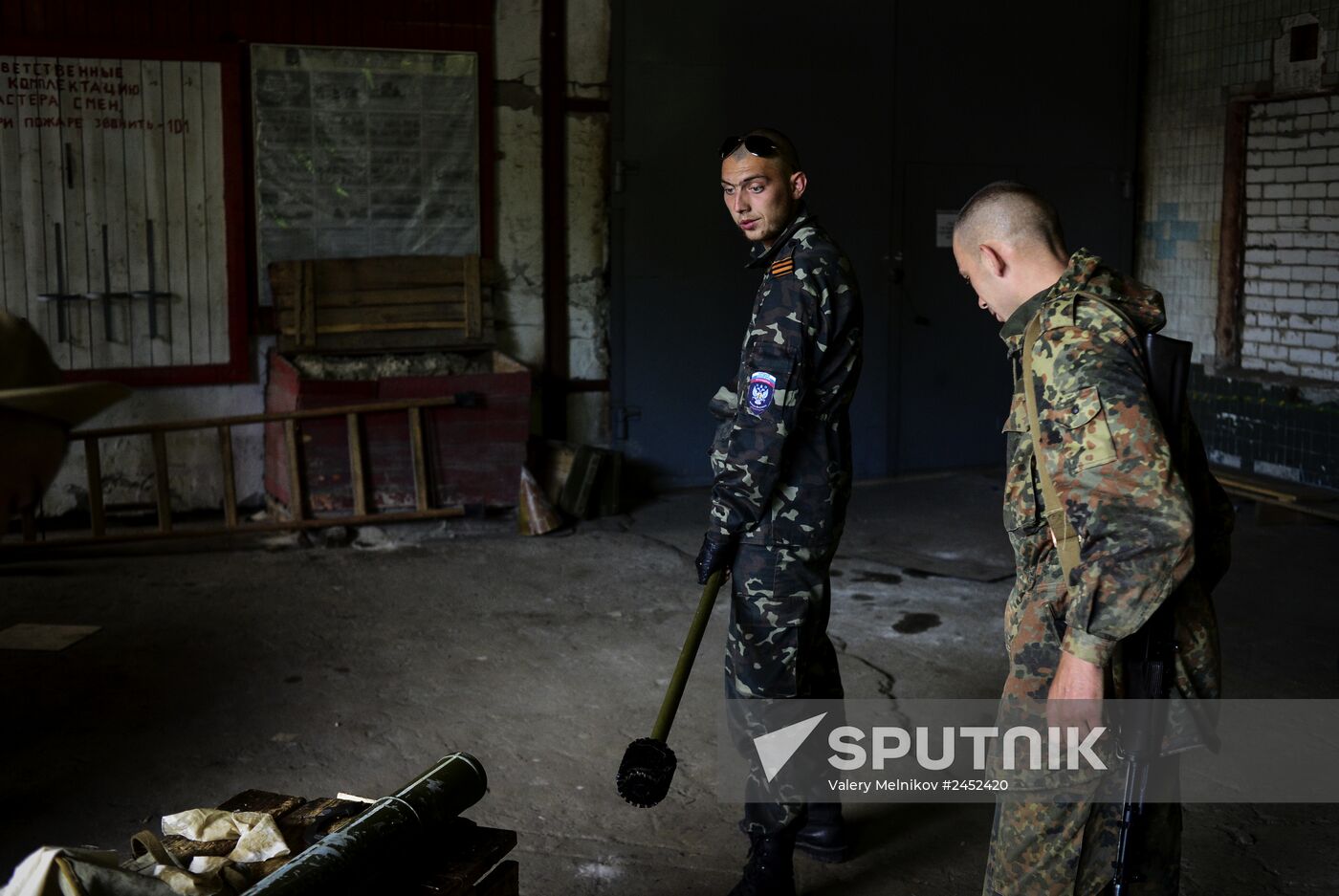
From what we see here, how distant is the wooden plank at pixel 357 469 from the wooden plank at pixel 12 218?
1.81 m

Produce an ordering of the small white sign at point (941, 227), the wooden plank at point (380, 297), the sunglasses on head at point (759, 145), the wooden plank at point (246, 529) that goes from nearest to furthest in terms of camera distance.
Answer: the sunglasses on head at point (759, 145) → the wooden plank at point (246, 529) → the wooden plank at point (380, 297) → the small white sign at point (941, 227)

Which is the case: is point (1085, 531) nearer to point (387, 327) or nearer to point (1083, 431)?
point (1083, 431)

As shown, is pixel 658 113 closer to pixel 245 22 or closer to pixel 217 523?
pixel 245 22

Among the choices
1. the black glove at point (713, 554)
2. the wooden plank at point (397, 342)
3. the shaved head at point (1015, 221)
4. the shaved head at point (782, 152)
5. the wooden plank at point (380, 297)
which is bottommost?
the black glove at point (713, 554)

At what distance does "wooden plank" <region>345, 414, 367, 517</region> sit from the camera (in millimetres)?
6840

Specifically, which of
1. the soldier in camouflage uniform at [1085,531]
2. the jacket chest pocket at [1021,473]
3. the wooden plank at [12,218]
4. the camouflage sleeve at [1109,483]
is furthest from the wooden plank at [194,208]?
the camouflage sleeve at [1109,483]

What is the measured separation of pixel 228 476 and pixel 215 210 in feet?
4.83

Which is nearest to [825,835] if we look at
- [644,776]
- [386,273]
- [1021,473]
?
[644,776]

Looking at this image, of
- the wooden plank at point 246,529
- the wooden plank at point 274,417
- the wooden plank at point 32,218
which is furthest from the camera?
the wooden plank at point 32,218

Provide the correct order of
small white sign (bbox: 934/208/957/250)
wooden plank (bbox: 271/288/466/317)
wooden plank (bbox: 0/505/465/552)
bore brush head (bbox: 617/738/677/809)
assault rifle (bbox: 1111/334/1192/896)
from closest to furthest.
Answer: assault rifle (bbox: 1111/334/1192/896) < bore brush head (bbox: 617/738/677/809) < wooden plank (bbox: 0/505/465/552) < wooden plank (bbox: 271/288/466/317) < small white sign (bbox: 934/208/957/250)

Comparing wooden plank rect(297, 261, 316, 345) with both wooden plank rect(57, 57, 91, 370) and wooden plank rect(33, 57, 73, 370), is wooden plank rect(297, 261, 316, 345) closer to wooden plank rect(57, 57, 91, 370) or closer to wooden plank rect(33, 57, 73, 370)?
wooden plank rect(57, 57, 91, 370)

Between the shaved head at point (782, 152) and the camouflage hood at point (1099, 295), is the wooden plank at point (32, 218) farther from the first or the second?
the camouflage hood at point (1099, 295)

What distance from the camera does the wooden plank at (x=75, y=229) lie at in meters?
6.82

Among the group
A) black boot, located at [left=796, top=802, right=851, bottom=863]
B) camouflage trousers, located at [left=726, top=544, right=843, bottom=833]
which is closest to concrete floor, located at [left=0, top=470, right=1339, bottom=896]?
black boot, located at [left=796, top=802, right=851, bottom=863]
